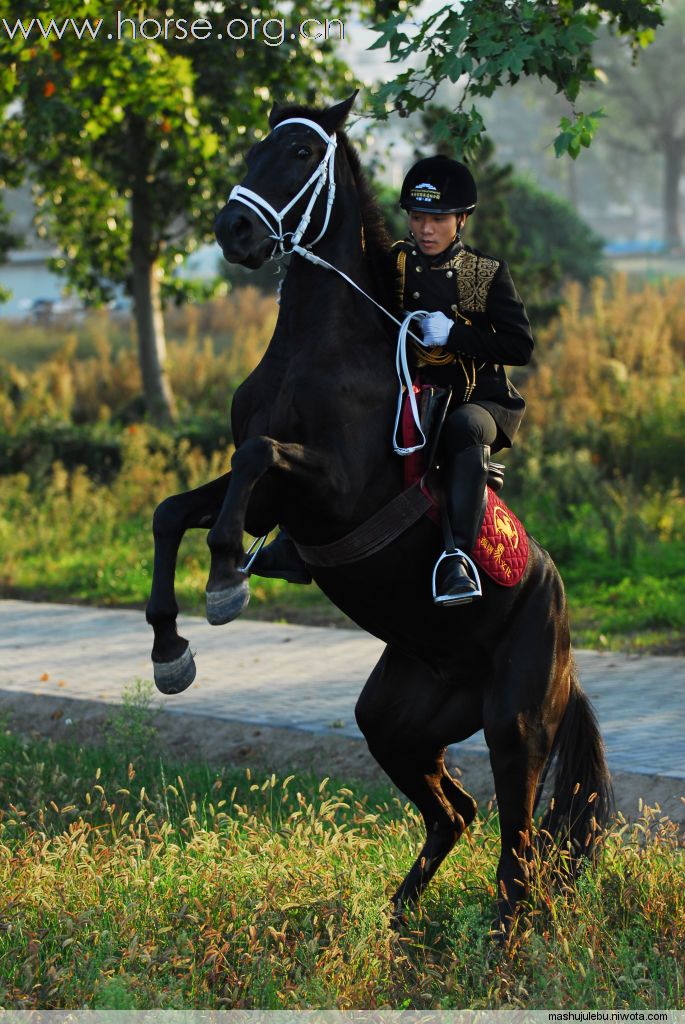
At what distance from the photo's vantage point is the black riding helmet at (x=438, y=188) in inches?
214

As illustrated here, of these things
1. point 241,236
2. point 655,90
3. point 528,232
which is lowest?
point 241,236

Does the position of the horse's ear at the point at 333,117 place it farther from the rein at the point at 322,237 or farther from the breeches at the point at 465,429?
the breeches at the point at 465,429

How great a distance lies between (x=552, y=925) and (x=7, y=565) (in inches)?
412

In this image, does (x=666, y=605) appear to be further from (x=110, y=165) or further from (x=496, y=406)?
(x=110, y=165)

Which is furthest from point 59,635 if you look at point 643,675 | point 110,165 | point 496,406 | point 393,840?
point 110,165

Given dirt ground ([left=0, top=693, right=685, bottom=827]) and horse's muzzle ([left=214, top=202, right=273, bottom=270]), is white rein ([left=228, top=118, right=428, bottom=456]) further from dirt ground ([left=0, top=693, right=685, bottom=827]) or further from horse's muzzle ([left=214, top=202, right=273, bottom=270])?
dirt ground ([left=0, top=693, right=685, bottom=827])

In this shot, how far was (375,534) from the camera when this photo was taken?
205 inches

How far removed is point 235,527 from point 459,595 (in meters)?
0.89

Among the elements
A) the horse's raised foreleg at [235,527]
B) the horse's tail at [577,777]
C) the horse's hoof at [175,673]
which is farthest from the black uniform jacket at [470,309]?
the horse's hoof at [175,673]

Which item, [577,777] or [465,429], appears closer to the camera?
[465,429]

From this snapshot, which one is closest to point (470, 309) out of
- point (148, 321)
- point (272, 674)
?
point (272, 674)

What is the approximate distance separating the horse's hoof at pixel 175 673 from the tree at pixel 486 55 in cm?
265

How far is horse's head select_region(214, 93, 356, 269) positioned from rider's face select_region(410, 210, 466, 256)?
39 cm

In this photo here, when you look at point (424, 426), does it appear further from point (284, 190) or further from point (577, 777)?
point (577, 777)
